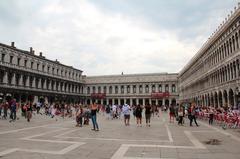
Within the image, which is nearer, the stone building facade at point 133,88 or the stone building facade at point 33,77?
the stone building facade at point 33,77

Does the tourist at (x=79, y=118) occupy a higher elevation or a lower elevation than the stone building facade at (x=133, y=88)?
lower

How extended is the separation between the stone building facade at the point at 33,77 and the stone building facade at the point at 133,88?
1415 cm

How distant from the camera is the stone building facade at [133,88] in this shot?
9969 centimetres

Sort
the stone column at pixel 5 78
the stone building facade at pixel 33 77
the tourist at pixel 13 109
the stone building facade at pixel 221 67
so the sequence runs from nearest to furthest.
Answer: the tourist at pixel 13 109 < the stone building facade at pixel 221 67 < the stone column at pixel 5 78 < the stone building facade at pixel 33 77

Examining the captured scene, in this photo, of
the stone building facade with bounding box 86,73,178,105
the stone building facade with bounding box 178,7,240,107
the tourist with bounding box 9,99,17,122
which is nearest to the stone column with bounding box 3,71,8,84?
the tourist with bounding box 9,99,17,122

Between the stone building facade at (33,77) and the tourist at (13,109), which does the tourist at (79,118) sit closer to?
the tourist at (13,109)

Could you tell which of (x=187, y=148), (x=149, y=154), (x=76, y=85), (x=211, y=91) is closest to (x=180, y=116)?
(x=187, y=148)

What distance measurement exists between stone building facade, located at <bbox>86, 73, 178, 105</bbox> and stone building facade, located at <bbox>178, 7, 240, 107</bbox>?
3822 centimetres

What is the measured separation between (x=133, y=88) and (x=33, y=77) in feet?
151

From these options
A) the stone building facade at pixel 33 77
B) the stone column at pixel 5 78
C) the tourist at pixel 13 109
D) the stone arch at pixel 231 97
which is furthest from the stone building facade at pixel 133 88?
the tourist at pixel 13 109

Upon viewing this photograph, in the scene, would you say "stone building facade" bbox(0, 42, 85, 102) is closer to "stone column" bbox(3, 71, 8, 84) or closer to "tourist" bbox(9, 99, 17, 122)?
"stone column" bbox(3, 71, 8, 84)

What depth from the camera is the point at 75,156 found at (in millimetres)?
7988

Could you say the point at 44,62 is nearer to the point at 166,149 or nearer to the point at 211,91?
the point at 211,91

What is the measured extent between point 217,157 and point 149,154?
2.11 metres
